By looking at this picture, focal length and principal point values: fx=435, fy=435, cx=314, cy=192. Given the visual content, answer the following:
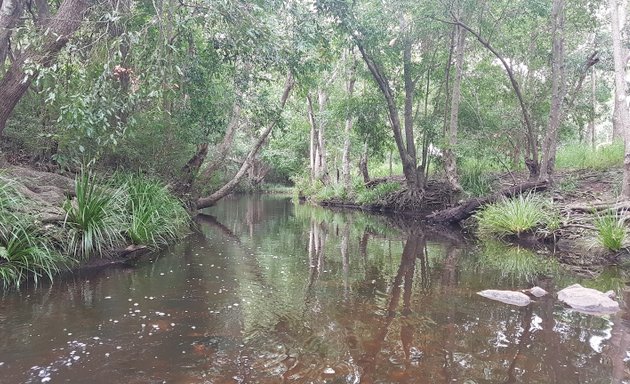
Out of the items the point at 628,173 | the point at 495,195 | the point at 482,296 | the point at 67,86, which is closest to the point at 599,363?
the point at 482,296

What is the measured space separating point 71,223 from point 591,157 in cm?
1599

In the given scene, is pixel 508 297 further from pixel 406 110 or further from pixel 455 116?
pixel 406 110

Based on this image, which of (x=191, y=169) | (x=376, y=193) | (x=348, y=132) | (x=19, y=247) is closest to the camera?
(x=19, y=247)

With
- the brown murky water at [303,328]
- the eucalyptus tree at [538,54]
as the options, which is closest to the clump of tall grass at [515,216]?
the eucalyptus tree at [538,54]

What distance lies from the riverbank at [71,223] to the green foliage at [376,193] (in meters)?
11.9

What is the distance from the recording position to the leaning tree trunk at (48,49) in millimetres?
6789

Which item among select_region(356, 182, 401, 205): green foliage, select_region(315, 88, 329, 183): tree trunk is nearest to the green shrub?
select_region(356, 182, 401, 205): green foliage

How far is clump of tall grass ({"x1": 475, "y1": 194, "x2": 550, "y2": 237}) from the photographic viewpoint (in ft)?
35.2

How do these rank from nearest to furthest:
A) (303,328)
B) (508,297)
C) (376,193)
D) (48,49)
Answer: (303,328) → (508,297) → (48,49) → (376,193)

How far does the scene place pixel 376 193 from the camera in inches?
805

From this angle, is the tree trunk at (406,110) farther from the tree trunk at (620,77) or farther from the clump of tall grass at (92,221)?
the clump of tall grass at (92,221)

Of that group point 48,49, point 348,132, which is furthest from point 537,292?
point 348,132

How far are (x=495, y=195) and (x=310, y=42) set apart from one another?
7.34m

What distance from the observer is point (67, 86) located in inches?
278
